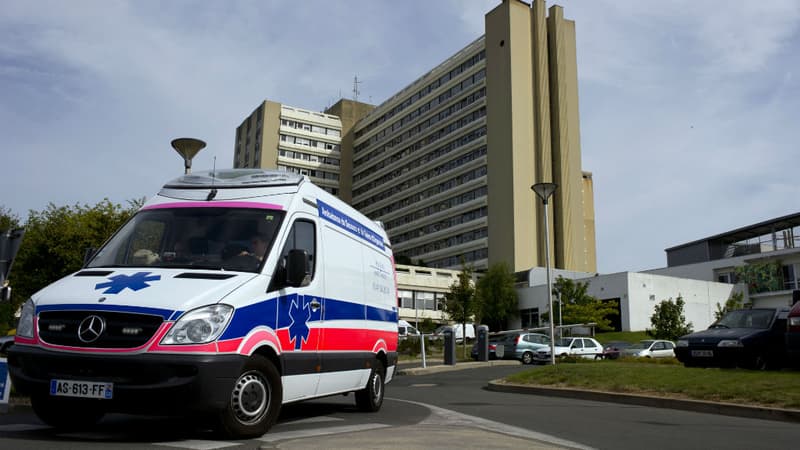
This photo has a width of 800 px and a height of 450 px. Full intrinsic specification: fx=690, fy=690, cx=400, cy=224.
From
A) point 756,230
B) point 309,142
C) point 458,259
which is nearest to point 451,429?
point 756,230

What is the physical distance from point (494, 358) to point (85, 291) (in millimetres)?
25893

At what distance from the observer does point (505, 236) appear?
76.3 meters

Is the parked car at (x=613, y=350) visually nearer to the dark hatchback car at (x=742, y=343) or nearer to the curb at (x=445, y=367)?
the curb at (x=445, y=367)

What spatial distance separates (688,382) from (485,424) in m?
5.20

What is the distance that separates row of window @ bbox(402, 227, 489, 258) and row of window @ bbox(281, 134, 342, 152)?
24514 mm

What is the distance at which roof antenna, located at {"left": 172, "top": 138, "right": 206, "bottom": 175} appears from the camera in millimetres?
16828

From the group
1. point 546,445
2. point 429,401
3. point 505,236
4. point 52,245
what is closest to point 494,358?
point 429,401

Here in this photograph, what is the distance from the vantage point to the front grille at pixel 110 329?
18.5ft

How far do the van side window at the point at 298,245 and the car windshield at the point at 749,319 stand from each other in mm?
11231

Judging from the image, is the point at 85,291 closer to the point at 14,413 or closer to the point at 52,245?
the point at 14,413

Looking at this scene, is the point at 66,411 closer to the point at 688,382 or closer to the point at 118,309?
the point at 118,309

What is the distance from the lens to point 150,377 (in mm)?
5543

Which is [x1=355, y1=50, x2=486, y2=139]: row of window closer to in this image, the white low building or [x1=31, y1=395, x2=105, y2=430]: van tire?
the white low building

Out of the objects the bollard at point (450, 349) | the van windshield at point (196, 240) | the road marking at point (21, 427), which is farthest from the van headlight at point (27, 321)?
the bollard at point (450, 349)
